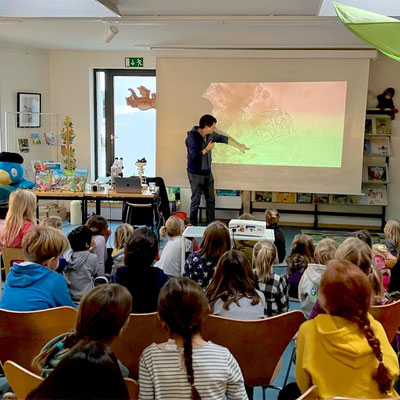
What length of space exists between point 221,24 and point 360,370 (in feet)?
14.6

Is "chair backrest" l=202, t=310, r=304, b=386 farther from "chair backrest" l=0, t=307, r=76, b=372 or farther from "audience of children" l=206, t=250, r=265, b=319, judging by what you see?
"chair backrest" l=0, t=307, r=76, b=372

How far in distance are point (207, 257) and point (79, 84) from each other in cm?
558

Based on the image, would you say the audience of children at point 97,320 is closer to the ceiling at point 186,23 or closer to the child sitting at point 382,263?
the child sitting at point 382,263

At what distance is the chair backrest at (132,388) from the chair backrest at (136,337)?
0.46 metres

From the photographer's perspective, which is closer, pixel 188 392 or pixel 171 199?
pixel 188 392

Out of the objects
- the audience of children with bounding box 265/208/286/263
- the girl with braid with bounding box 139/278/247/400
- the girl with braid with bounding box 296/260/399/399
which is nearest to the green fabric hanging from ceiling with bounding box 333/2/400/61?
the girl with braid with bounding box 296/260/399/399

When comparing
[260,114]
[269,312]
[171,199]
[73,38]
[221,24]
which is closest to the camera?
[269,312]

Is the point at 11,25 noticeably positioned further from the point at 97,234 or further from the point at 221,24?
the point at 97,234

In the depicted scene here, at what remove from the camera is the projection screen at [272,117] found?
6758mm

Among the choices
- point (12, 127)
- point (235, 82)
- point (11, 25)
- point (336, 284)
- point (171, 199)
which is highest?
point (11, 25)

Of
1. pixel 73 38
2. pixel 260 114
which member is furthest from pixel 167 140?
pixel 73 38

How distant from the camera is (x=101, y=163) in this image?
326 inches

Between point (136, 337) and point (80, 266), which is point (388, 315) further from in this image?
point (80, 266)

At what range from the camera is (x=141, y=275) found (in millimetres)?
2557
